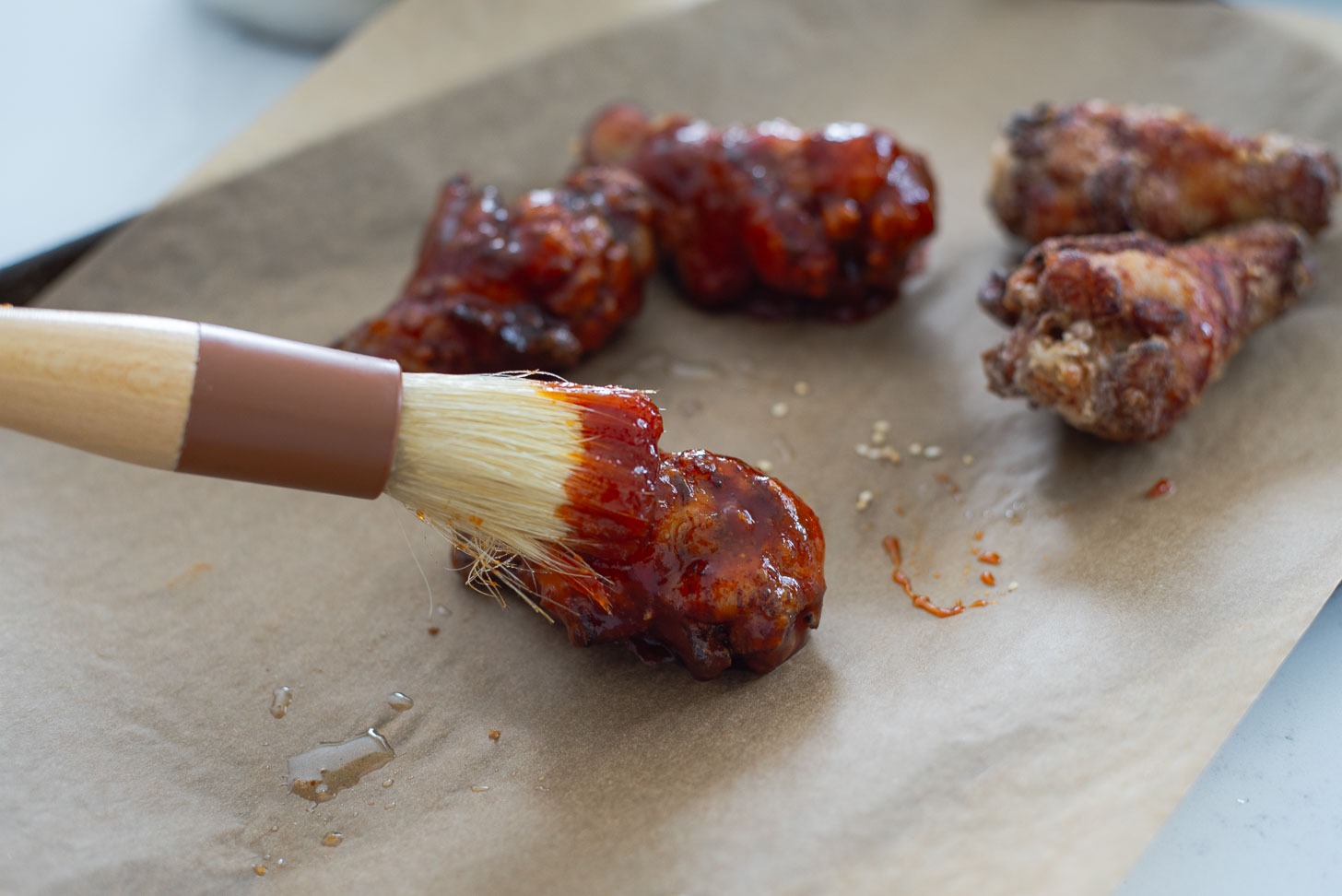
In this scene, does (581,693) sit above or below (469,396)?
below

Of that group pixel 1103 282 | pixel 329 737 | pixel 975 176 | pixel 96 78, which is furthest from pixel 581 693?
pixel 96 78

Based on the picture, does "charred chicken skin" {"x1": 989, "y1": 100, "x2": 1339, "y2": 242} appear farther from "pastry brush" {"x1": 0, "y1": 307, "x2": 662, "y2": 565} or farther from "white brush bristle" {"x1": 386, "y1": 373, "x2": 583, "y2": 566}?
"white brush bristle" {"x1": 386, "y1": 373, "x2": 583, "y2": 566}

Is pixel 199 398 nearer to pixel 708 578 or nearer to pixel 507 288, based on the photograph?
pixel 708 578

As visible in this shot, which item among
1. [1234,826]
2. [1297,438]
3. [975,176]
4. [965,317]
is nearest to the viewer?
[1234,826]

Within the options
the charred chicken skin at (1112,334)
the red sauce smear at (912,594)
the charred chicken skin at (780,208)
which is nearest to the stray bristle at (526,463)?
the red sauce smear at (912,594)

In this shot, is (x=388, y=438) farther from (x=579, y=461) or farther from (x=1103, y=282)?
(x=1103, y=282)

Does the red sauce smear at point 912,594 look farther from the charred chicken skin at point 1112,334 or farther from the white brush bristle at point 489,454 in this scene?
the white brush bristle at point 489,454

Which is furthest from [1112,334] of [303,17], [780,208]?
[303,17]
